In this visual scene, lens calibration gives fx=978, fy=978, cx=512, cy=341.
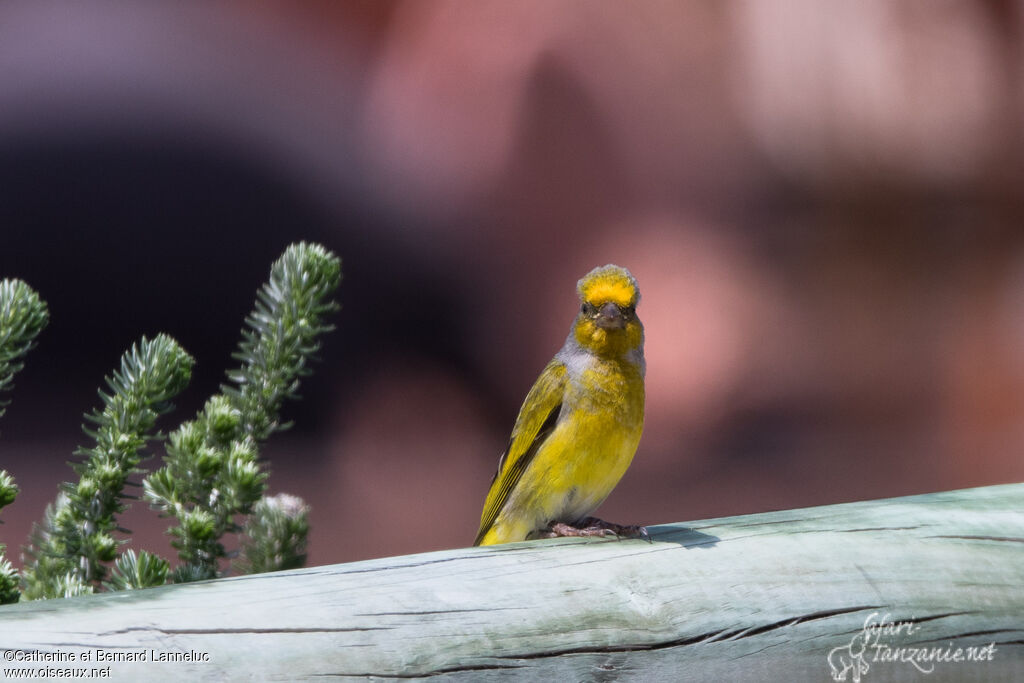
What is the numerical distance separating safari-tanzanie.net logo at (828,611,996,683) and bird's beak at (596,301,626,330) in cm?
81

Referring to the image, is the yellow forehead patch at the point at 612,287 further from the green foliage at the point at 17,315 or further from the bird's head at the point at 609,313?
the green foliage at the point at 17,315

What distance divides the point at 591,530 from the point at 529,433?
0.90 ft

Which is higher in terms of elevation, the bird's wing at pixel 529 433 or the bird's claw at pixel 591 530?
the bird's wing at pixel 529 433

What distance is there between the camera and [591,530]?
6.68 feet

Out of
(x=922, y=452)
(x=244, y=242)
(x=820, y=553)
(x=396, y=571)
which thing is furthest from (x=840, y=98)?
(x=396, y=571)

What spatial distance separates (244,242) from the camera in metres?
3.40

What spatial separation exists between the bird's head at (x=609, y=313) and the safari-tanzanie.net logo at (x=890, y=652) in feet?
2.71

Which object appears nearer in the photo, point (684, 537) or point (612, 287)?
point (684, 537)

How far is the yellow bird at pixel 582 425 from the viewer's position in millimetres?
2074

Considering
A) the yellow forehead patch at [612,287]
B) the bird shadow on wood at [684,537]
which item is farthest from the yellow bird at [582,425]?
the bird shadow on wood at [684,537]

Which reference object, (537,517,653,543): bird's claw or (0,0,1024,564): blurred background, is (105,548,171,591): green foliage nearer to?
(537,517,653,543): bird's claw

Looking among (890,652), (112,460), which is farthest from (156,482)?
(890,652)

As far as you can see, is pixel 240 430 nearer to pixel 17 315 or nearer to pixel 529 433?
pixel 17 315

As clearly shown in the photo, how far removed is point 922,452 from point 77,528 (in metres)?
3.27
